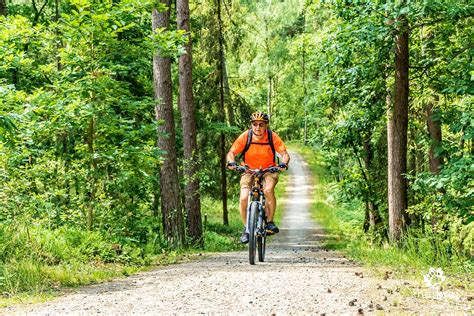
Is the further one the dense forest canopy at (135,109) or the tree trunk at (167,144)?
the tree trunk at (167,144)

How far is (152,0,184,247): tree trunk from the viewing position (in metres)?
13.7

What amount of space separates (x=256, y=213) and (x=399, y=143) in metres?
4.71

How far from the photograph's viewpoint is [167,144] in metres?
13.9

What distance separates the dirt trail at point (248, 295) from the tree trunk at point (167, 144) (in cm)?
571

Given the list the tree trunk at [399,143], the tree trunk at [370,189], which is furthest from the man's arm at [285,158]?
the tree trunk at [370,189]

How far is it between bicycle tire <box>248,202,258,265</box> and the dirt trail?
0.58m

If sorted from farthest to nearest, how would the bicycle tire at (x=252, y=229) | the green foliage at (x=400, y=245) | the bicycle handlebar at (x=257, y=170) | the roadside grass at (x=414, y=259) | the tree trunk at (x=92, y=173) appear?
the tree trunk at (x=92, y=173), the bicycle handlebar at (x=257, y=170), the bicycle tire at (x=252, y=229), the green foliage at (x=400, y=245), the roadside grass at (x=414, y=259)

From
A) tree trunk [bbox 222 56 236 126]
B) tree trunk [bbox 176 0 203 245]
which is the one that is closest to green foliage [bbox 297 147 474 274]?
tree trunk [bbox 176 0 203 245]

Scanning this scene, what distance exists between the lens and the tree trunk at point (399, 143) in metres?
11.9

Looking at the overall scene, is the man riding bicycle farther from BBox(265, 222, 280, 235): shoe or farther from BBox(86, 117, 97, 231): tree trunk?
BBox(86, 117, 97, 231): tree trunk

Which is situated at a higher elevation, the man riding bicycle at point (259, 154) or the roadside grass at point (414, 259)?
the man riding bicycle at point (259, 154)

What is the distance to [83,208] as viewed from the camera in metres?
10.2

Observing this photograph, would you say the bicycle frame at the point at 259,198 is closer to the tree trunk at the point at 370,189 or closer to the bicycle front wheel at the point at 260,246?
the bicycle front wheel at the point at 260,246

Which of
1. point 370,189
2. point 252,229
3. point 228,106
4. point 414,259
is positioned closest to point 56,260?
point 252,229
